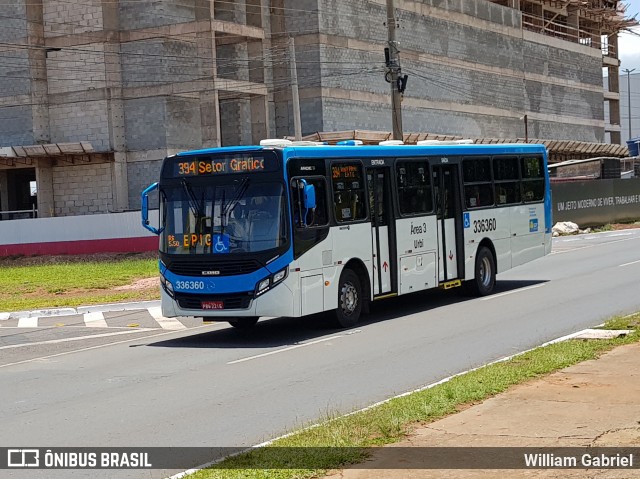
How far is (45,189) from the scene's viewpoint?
55.6 meters

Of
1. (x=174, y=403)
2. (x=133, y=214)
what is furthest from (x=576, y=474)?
(x=133, y=214)

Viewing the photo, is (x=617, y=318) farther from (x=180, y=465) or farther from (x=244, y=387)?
(x=180, y=465)

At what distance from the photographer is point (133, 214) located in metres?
43.2

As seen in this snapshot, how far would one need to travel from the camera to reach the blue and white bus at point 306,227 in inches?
641

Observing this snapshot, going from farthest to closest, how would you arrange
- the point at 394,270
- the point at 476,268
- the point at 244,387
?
the point at 476,268
the point at 394,270
the point at 244,387

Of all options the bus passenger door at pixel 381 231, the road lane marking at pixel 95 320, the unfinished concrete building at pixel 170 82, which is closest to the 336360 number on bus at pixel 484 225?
the bus passenger door at pixel 381 231

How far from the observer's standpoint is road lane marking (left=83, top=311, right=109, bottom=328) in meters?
20.8

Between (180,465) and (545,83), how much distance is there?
3079 inches

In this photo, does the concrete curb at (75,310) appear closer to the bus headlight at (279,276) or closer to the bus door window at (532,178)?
the bus headlight at (279,276)

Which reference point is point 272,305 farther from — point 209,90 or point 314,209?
point 209,90

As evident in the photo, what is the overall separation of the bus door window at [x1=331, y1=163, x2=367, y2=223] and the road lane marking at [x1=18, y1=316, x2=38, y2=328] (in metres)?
7.31

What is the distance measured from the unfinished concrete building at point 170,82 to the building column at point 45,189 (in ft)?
0.26

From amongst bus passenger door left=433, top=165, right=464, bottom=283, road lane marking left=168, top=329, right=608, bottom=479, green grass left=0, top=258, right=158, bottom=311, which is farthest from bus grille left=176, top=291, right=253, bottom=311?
green grass left=0, top=258, right=158, bottom=311

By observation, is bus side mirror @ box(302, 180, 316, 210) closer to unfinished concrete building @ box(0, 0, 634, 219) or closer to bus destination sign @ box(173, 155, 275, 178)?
bus destination sign @ box(173, 155, 275, 178)
